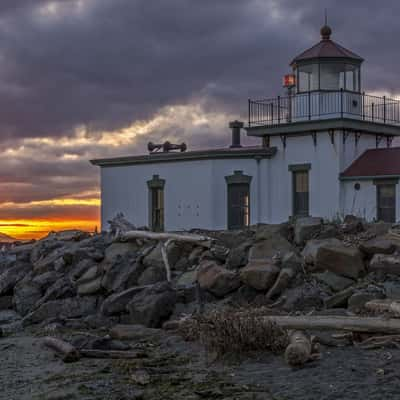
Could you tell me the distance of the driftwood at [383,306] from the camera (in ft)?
37.4

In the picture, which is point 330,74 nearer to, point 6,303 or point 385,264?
point 6,303

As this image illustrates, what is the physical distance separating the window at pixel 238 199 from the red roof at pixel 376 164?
3.95 metres

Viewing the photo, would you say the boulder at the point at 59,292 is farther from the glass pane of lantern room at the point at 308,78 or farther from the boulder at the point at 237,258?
the glass pane of lantern room at the point at 308,78

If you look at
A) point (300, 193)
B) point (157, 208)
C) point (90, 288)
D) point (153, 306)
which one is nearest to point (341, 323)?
point (153, 306)

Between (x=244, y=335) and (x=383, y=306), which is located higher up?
(x=383, y=306)

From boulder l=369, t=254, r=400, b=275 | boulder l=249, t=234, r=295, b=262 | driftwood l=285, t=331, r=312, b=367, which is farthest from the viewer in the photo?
boulder l=249, t=234, r=295, b=262

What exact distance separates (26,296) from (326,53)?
16.3 meters

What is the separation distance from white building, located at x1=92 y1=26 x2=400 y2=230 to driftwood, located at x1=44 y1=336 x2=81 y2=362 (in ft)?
58.2

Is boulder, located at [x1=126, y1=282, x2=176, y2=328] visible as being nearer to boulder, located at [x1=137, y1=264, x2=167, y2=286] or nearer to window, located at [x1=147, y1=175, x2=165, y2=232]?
boulder, located at [x1=137, y1=264, x2=167, y2=286]

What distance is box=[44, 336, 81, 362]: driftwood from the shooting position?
11.8 m

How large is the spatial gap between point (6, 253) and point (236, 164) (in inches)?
378

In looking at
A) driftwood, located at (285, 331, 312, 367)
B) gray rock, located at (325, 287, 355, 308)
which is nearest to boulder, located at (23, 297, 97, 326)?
→ gray rock, located at (325, 287, 355, 308)

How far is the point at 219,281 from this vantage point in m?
16.0

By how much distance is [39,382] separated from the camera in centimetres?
1082
